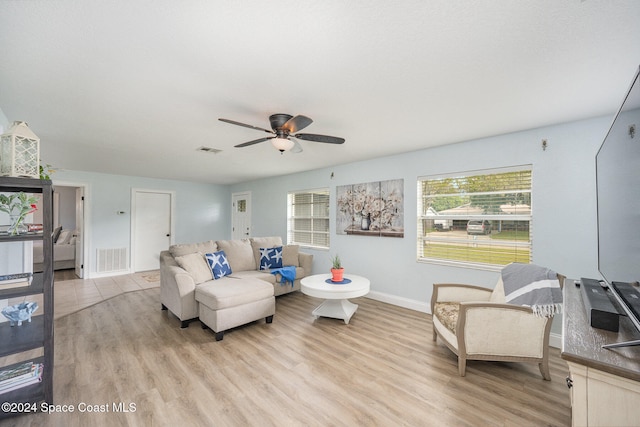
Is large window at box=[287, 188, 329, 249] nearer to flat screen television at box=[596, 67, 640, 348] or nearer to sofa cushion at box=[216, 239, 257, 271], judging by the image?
sofa cushion at box=[216, 239, 257, 271]

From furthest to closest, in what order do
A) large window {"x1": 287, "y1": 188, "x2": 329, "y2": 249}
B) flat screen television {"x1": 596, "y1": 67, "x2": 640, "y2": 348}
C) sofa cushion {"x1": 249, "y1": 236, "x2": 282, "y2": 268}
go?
large window {"x1": 287, "y1": 188, "x2": 329, "y2": 249}
sofa cushion {"x1": 249, "y1": 236, "x2": 282, "y2": 268}
flat screen television {"x1": 596, "y1": 67, "x2": 640, "y2": 348}

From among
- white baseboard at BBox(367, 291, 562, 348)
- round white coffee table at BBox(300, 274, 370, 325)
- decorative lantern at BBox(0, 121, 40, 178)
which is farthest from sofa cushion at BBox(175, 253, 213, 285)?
white baseboard at BBox(367, 291, 562, 348)

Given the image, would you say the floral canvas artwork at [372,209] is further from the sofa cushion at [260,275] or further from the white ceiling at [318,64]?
the sofa cushion at [260,275]

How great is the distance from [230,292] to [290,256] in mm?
1743

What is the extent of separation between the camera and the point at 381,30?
1.38 meters

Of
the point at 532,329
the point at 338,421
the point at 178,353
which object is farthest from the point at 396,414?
the point at 178,353

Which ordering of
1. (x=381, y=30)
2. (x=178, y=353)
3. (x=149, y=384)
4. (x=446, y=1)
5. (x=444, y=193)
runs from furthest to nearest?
1. (x=444, y=193)
2. (x=178, y=353)
3. (x=149, y=384)
4. (x=381, y=30)
5. (x=446, y=1)

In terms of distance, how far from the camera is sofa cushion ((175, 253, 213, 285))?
333 centimetres

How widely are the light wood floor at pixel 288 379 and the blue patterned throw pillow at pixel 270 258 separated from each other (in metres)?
1.24

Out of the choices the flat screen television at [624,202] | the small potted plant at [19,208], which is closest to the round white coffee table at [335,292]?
the flat screen television at [624,202]

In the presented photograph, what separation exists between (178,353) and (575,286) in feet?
12.0

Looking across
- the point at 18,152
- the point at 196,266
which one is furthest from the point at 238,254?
the point at 18,152

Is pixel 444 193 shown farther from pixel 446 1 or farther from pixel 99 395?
pixel 99 395

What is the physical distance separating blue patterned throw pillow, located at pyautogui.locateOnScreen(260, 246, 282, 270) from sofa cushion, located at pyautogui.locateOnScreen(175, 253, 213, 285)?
97 cm
